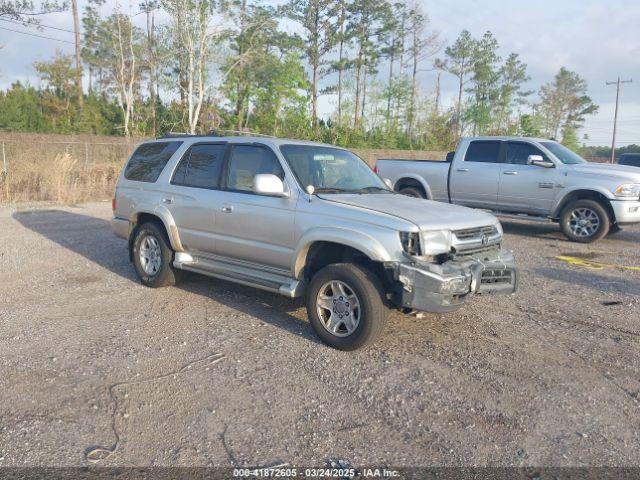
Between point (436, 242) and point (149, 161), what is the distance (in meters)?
4.00

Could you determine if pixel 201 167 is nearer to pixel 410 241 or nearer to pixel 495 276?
pixel 410 241

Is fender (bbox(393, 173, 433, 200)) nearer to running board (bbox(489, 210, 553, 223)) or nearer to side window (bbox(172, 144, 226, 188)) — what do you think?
running board (bbox(489, 210, 553, 223))

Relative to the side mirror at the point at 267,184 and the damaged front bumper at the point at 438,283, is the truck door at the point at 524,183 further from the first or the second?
the side mirror at the point at 267,184

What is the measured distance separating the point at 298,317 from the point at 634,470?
10.5 feet

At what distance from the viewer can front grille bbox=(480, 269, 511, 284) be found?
4.62 meters

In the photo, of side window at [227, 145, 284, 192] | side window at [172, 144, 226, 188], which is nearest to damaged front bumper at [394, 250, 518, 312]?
side window at [227, 145, 284, 192]

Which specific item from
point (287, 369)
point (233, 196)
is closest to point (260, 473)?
point (287, 369)

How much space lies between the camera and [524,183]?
1058 centimetres

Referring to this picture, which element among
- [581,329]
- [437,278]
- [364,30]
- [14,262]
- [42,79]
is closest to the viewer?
[437,278]

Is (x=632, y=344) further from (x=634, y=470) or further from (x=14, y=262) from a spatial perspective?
(x=14, y=262)

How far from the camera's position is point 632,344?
15.9 ft

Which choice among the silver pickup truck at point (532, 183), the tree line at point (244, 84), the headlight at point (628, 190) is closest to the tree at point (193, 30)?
the tree line at point (244, 84)

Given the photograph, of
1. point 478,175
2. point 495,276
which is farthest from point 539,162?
point 495,276

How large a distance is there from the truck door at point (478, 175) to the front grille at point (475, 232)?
6.25 m
